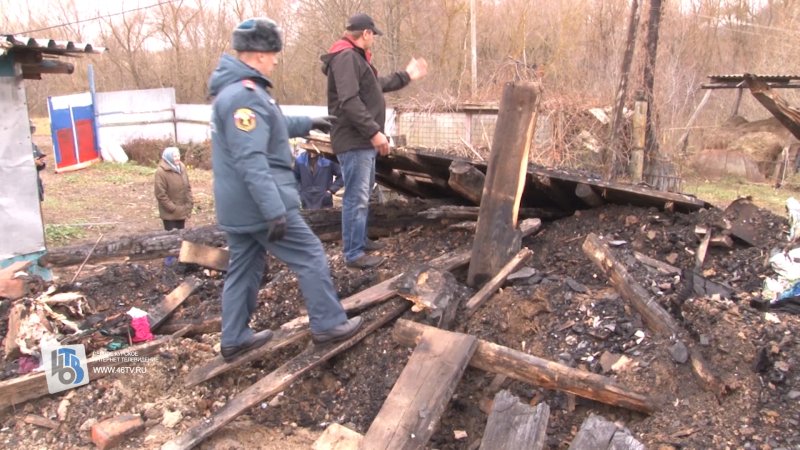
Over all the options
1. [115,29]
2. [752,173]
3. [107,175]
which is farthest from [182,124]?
[752,173]

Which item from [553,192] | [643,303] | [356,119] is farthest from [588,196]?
[356,119]

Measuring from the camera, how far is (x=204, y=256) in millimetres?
5285

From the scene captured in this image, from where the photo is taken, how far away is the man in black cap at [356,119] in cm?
447

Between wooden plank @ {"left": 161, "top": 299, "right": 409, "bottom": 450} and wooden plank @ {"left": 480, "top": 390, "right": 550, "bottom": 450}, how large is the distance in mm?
1167

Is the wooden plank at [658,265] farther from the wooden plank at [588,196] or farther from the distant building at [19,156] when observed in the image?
the distant building at [19,156]

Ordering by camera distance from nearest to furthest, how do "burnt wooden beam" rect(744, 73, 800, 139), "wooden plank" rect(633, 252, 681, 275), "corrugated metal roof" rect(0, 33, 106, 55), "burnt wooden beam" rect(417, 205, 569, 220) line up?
1. "wooden plank" rect(633, 252, 681, 275)
2. "burnt wooden beam" rect(417, 205, 569, 220)
3. "corrugated metal roof" rect(0, 33, 106, 55)
4. "burnt wooden beam" rect(744, 73, 800, 139)

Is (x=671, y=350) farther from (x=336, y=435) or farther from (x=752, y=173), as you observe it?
(x=752, y=173)

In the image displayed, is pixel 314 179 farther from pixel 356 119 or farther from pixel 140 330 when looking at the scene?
pixel 140 330

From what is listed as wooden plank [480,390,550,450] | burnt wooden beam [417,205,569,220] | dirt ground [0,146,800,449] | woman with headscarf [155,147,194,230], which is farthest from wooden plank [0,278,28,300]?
wooden plank [480,390,550,450]

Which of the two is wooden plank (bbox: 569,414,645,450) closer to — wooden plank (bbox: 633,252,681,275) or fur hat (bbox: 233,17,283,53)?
wooden plank (bbox: 633,252,681,275)

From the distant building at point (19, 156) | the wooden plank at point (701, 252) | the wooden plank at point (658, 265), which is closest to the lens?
the wooden plank at point (658, 265)

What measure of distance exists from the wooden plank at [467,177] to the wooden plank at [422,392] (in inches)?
62.5

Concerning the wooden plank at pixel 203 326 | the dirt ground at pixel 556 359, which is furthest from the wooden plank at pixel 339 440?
the wooden plank at pixel 203 326

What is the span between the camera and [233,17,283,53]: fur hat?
3.36 meters
